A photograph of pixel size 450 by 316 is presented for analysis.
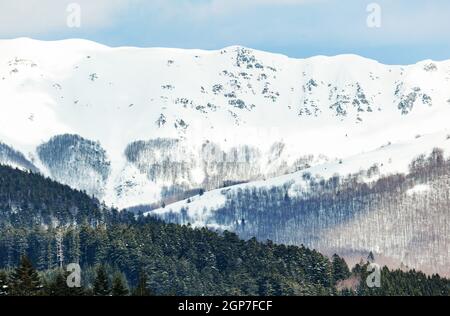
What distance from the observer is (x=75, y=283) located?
18300cm
